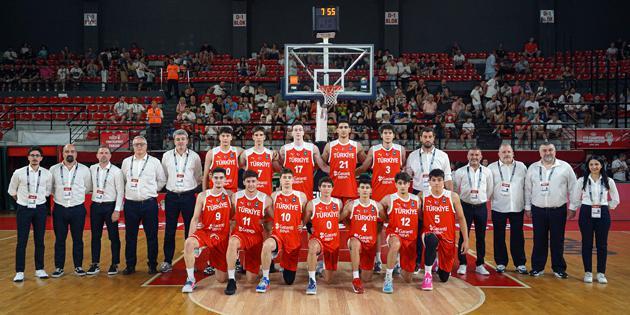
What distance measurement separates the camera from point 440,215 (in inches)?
305

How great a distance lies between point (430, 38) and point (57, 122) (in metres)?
15.9

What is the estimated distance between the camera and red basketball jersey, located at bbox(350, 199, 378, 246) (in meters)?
7.57

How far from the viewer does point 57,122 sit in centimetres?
2017

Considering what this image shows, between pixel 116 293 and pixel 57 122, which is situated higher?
pixel 57 122

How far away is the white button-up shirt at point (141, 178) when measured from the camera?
8.45m

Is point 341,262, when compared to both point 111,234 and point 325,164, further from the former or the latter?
point 111,234

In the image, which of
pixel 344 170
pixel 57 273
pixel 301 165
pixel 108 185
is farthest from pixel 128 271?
pixel 344 170

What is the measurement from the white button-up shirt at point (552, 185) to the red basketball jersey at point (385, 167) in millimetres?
1953

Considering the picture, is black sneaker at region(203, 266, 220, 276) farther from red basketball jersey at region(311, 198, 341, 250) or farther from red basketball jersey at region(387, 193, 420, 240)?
red basketball jersey at region(387, 193, 420, 240)

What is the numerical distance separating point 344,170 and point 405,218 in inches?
50.7

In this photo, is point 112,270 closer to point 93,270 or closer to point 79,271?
point 93,270

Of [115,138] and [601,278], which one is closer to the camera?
[601,278]

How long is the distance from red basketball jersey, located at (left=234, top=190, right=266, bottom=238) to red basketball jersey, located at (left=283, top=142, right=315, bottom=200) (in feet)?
3.15

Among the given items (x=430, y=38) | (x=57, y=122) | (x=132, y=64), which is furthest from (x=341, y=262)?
(x=430, y=38)
